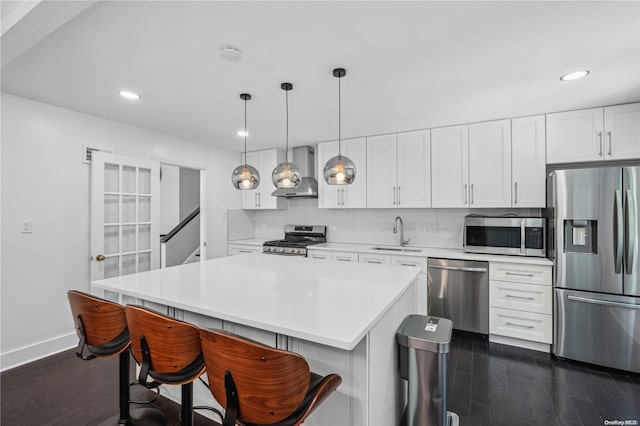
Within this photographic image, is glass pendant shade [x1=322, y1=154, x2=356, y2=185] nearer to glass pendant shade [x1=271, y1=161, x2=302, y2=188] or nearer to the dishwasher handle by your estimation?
glass pendant shade [x1=271, y1=161, x2=302, y2=188]

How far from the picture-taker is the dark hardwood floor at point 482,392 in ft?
6.54

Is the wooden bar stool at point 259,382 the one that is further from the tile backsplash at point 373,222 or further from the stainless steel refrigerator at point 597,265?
the tile backsplash at point 373,222

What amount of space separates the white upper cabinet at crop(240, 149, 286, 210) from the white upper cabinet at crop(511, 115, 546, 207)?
3312 millimetres

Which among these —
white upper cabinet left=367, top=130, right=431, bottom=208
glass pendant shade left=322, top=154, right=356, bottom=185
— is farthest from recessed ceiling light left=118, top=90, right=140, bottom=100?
white upper cabinet left=367, top=130, right=431, bottom=208

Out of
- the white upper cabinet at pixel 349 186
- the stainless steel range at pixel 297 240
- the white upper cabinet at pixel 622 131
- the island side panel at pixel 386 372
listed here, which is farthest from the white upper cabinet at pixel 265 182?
the white upper cabinet at pixel 622 131

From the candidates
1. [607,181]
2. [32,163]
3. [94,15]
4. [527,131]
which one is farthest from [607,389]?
[32,163]

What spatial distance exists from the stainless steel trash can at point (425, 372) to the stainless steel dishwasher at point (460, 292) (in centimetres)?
168

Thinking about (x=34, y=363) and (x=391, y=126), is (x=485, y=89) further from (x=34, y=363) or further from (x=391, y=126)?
(x=34, y=363)

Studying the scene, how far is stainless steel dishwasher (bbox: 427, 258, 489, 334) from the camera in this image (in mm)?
3182

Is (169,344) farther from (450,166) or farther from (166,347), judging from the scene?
(450,166)

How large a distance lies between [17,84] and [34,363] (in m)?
2.51

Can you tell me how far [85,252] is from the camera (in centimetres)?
321

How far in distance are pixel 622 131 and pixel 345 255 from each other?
3141mm

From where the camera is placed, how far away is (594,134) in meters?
2.94
